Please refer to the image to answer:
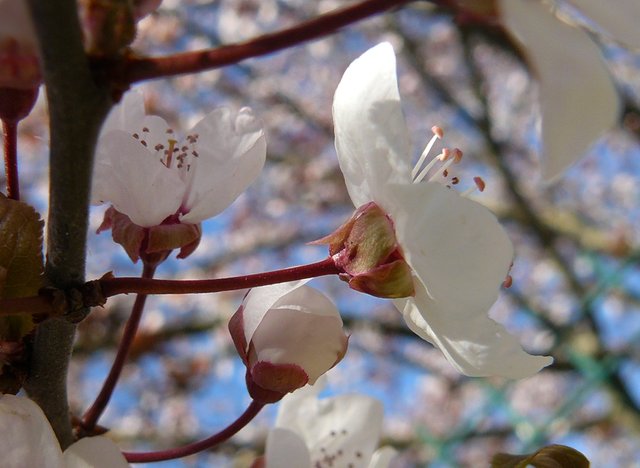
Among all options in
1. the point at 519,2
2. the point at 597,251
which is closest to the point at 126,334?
the point at 519,2

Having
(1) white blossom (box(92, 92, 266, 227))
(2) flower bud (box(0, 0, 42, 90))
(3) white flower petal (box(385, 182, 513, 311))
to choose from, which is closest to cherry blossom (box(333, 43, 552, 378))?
(3) white flower petal (box(385, 182, 513, 311))

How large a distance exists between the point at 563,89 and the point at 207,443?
1.36 feet

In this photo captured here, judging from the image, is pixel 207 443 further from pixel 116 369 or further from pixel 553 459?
pixel 553 459

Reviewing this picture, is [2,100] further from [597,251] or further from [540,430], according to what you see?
[597,251]

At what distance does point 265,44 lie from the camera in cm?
39

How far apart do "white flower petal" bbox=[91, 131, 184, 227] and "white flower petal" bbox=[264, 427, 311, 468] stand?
0.77ft

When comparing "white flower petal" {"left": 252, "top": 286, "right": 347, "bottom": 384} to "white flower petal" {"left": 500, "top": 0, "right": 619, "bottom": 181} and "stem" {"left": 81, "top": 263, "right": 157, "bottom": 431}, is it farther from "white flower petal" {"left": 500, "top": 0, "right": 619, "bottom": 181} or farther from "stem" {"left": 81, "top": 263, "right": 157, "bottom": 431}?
"white flower petal" {"left": 500, "top": 0, "right": 619, "bottom": 181}

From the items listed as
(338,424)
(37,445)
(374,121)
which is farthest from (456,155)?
(37,445)

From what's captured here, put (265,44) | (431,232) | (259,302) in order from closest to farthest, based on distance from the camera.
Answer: (265,44) < (431,232) < (259,302)

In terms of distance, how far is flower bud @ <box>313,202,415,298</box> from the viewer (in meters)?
0.53

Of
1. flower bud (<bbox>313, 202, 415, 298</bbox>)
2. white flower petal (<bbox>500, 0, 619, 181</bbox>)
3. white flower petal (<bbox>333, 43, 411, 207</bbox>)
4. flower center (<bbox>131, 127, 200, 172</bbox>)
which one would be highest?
white flower petal (<bbox>500, 0, 619, 181</bbox>)

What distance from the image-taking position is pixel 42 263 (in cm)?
51

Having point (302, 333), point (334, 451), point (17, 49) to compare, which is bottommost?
point (334, 451)

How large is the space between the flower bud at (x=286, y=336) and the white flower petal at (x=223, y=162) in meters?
0.08
